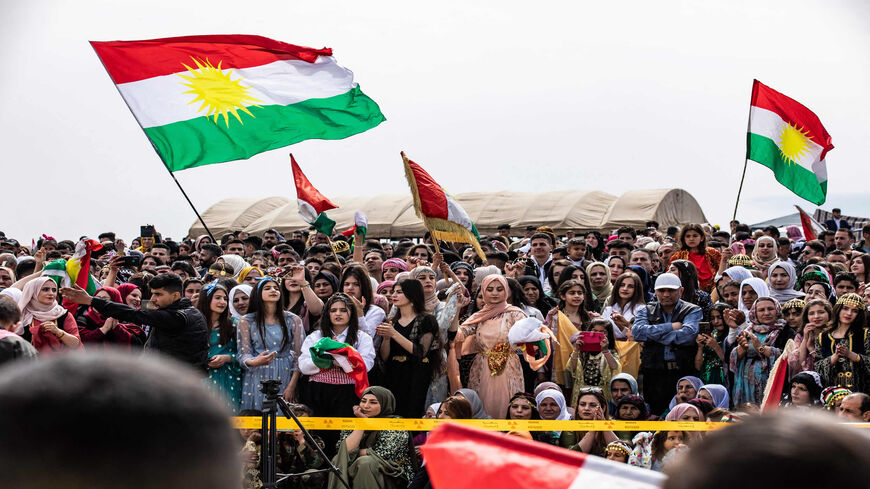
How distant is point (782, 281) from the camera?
356 inches

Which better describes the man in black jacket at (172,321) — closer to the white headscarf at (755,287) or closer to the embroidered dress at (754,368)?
the embroidered dress at (754,368)

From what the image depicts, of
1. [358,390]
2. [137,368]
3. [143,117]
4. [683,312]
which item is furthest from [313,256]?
[137,368]

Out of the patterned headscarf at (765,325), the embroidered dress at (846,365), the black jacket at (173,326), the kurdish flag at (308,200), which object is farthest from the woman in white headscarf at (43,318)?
the embroidered dress at (846,365)

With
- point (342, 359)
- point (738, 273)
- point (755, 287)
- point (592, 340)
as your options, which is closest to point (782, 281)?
point (738, 273)

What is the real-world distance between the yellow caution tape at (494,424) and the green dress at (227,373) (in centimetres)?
87

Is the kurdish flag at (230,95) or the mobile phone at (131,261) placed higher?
the kurdish flag at (230,95)

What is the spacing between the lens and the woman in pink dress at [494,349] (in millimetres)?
7691

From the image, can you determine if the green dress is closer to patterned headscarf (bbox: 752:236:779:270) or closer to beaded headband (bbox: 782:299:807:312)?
beaded headband (bbox: 782:299:807:312)

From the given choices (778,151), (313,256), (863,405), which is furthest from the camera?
(778,151)

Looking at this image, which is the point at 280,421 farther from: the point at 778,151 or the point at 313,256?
the point at 778,151

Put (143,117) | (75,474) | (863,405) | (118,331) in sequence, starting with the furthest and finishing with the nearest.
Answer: (143,117) < (118,331) < (863,405) < (75,474)

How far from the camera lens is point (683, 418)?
714 centimetres

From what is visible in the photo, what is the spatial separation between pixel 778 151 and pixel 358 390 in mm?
7844

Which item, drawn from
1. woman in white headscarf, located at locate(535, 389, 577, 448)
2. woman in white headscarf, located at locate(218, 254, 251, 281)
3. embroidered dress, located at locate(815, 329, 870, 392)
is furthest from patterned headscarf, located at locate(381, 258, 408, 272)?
embroidered dress, located at locate(815, 329, 870, 392)
